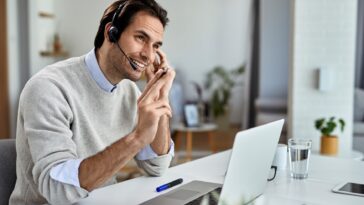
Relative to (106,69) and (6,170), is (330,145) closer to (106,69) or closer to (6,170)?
(106,69)

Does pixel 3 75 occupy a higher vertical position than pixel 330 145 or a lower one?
higher

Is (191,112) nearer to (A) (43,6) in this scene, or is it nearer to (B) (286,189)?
(A) (43,6)

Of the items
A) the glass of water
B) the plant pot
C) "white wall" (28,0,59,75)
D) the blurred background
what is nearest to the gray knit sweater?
the glass of water

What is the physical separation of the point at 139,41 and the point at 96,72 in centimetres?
16

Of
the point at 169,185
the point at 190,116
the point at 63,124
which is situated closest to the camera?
the point at 63,124

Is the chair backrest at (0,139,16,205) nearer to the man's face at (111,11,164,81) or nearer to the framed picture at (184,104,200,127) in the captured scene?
the man's face at (111,11,164,81)

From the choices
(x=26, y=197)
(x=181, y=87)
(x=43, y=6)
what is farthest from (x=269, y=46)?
(x=26, y=197)

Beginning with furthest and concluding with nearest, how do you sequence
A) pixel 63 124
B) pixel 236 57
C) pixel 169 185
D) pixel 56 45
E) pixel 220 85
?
1. pixel 236 57
2. pixel 220 85
3. pixel 56 45
4. pixel 169 185
5. pixel 63 124

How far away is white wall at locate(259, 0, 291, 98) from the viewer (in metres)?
4.66

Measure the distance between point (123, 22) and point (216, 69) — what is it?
450cm

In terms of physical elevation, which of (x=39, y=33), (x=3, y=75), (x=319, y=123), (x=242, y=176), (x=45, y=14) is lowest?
(x=319, y=123)

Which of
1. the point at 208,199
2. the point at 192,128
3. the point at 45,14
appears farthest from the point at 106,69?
the point at 45,14

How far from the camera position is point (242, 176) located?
999mm

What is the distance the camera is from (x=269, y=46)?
186 inches
